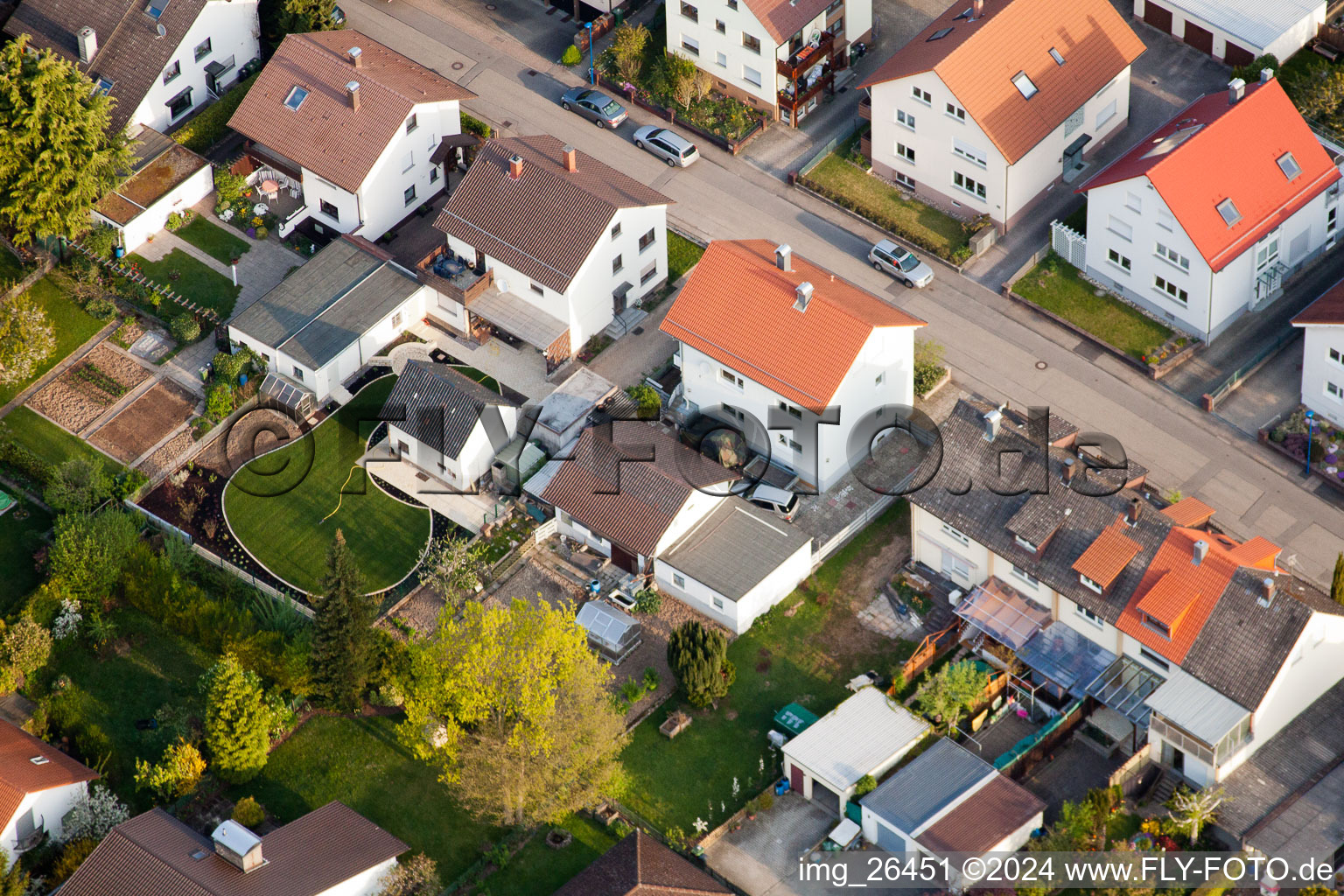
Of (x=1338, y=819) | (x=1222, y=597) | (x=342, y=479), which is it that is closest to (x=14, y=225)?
(x=342, y=479)

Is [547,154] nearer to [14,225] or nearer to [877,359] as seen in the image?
[877,359]

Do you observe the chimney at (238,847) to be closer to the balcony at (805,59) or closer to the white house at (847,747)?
the white house at (847,747)

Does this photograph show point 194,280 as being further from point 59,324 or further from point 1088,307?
point 1088,307

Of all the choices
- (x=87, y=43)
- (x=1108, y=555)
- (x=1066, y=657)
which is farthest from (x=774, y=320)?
(x=87, y=43)

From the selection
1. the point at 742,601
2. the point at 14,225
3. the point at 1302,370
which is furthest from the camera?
the point at 14,225

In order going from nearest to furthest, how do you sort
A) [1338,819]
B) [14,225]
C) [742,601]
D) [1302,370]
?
1. [1338,819]
2. [742,601]
3. [1302,370]
4. [14,225]

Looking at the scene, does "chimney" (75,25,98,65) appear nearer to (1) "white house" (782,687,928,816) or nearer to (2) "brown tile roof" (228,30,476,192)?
(2) "brown tile roof" (228,30,476,192)

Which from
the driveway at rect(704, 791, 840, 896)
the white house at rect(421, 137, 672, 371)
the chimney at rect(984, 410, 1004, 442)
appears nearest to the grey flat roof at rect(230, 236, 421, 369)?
the white house at rect(421, 137, 672, 371)
